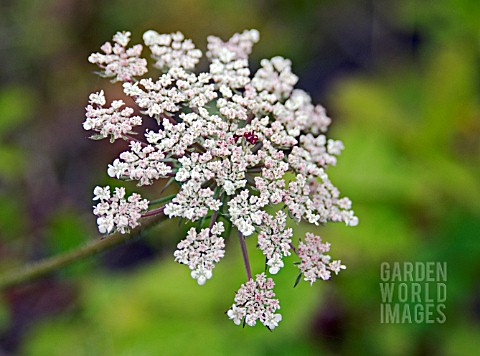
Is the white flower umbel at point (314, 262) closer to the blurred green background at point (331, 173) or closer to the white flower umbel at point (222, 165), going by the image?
the white flower umbel at point (222, 165)

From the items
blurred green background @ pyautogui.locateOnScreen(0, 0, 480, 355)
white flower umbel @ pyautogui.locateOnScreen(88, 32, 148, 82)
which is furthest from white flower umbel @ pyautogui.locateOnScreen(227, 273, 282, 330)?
blurred green background @ pyautogui.locateOnScreen(0, 0, 480, 355)

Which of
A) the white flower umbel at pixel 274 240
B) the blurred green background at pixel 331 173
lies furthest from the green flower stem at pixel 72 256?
the blurred green background at pixel 331 173

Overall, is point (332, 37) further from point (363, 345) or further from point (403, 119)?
point (363, 345)

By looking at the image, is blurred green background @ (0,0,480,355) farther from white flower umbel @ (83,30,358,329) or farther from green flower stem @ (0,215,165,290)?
white flower umbel @ (83,30,358,329)

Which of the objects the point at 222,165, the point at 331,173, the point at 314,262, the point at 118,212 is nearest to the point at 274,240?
the point at 314,262

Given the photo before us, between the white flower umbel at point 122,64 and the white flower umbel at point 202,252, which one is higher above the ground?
the white flower umbel at point 122,64

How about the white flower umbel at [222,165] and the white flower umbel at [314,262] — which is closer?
the white flower umbel at [222,165]

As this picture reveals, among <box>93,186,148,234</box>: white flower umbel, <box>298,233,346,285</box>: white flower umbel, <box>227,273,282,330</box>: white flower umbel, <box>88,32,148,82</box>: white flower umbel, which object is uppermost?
<box>88,32,148,82</box>: white flower umbel
